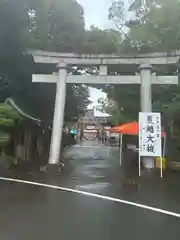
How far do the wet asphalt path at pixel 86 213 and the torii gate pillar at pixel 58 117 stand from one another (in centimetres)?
414

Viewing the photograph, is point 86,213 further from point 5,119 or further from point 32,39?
point 32,39

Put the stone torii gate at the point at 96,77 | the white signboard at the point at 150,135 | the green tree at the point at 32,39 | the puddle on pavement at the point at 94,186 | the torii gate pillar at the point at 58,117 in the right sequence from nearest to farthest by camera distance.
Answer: the puddle on pavement at the point at 94,186, the white signboard at the point at 150,135, the torii gate pillar at the point at 58,117, the stone torii gate at the point at 96,77, the green tree at the point at 32,39

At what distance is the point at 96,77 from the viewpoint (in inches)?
734

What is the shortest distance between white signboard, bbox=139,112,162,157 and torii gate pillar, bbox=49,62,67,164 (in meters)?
3.96

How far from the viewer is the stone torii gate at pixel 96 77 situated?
18.1 meters

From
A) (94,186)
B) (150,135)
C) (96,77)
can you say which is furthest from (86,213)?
(96,77)

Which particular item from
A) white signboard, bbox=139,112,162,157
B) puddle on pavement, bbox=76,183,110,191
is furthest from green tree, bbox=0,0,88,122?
puddle on pavement, bbox=76,183,110,191

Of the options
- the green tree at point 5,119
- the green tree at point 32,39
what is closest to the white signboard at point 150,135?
the green tree at point 5,119

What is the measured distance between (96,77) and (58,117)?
2624mm

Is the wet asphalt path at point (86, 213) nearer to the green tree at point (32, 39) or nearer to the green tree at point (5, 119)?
the green tree at point (5, 119)

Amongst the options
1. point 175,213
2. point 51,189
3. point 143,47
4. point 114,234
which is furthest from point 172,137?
point 114,234

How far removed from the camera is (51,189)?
39.7 feet

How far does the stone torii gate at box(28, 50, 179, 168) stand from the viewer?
59.5 feet

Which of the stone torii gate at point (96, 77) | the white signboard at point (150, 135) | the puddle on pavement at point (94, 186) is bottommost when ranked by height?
the puddle on pavement at point (94, 186)
